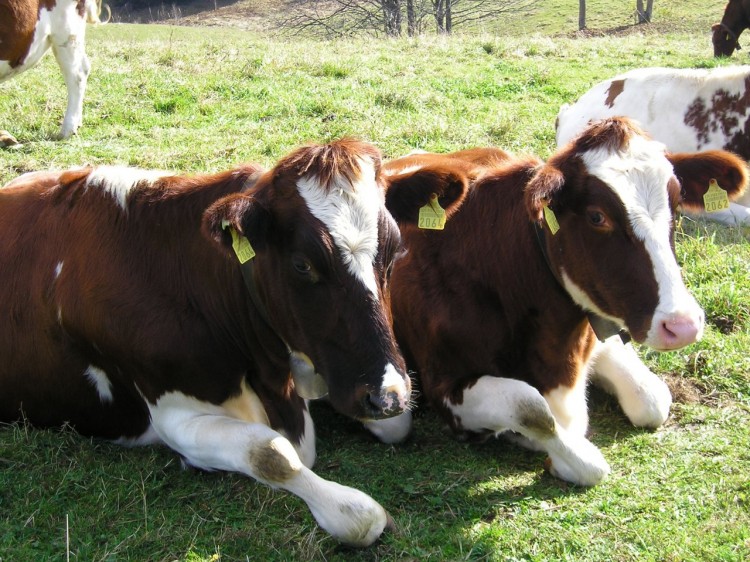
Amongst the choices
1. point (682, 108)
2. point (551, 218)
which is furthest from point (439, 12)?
point (551, 218)

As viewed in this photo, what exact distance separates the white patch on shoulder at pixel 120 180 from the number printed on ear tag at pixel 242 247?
98 centimetres

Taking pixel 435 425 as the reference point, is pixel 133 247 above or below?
above

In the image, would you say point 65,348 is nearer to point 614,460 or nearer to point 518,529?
point 518,529

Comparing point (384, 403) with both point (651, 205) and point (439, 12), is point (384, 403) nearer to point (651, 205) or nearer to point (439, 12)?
point (651, 205)

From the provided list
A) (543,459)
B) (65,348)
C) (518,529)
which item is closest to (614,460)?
(543,459)

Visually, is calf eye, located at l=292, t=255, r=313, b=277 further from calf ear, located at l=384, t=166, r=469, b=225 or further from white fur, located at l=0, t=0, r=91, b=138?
white fur, located at l=0, t=0, r=91, b=138

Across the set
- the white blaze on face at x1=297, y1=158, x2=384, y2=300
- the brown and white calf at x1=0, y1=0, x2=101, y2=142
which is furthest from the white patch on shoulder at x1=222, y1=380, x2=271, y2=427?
the brown and white calf at x1=0, y1=0, x2=101, y2=142

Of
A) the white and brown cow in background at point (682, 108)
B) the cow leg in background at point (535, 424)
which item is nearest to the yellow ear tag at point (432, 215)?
the cow leg in background at point (535, 424)

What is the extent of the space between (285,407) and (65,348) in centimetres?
120

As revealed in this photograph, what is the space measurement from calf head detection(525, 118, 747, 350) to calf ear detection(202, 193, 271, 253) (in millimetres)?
1382

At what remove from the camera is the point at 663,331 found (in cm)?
405

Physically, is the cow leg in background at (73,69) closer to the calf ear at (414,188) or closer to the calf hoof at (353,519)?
the calf ear at (414,188)

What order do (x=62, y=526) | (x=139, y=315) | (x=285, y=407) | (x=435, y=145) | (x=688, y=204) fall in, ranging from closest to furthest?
1. (x=62, y=526)
2. (x=139, y=315)
3. (x=285, y=407)
4. (x=688, y=204)
5. (x=435, y=145)

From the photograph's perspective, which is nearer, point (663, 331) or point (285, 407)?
point (663, 331)
